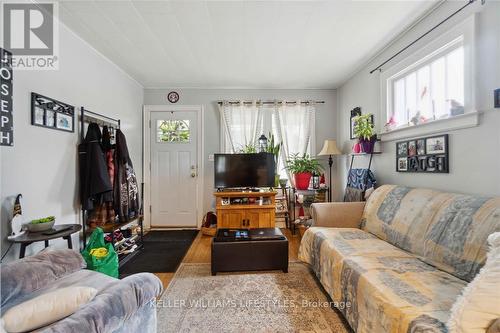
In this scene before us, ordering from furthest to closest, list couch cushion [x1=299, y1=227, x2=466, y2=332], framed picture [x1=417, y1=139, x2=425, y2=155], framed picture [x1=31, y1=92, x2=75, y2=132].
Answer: framed picture [x1=417, y1=139, x2=425, y2=155] < framed picture [x1=31, y1=92, x2=75, y2=132] < couch cushion [x1=299, y1=227, x2=466, y2=332]

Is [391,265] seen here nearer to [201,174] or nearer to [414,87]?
[414,87]

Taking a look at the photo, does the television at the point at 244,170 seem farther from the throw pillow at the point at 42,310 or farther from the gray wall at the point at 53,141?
the throw pillow at the point at 42,310

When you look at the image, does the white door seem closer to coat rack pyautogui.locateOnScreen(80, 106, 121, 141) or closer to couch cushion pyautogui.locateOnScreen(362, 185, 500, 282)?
coat rack pyautogui.locateOnScreen(80, 106, 121, 141)

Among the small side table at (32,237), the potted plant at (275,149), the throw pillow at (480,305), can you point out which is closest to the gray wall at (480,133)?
the throw pillow at (480,305)

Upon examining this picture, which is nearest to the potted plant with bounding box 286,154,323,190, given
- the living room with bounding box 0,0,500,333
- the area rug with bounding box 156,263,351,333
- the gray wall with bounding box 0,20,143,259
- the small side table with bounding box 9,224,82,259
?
the living room with bounding box 0,0,500,333

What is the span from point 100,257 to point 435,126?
119 inches

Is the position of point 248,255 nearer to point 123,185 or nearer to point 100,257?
point 100,257

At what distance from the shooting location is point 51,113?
1994 mm

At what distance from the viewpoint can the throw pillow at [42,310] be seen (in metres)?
0.83

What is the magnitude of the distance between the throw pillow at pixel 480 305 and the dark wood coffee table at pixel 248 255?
146 cm

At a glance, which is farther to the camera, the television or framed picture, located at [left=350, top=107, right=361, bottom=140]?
the television

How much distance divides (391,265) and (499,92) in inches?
51.9

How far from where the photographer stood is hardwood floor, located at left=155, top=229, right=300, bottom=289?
2311mm

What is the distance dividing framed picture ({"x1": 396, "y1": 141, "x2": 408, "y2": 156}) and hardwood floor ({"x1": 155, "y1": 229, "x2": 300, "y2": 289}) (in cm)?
161
